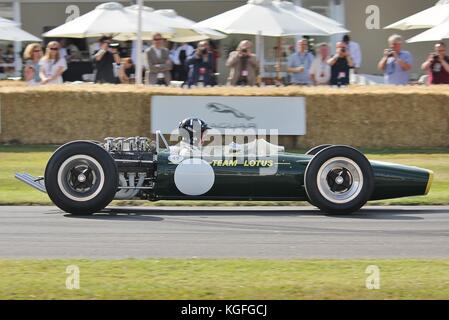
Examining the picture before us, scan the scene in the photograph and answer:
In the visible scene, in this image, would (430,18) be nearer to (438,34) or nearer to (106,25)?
(438,34)

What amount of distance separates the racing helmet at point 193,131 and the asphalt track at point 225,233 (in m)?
0.79

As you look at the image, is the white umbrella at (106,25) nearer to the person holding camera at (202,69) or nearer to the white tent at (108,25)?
the white tent at (108,25)

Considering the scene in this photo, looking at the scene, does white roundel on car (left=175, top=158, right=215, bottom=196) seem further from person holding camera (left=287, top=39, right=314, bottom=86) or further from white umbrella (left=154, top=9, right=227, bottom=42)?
white umbrella (left=154, top=9, right=227, bottom=42)

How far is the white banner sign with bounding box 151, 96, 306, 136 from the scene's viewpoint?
16406mm

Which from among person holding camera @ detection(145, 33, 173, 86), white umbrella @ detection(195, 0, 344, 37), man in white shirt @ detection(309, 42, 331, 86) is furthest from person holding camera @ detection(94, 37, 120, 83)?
man in white shirt @ detection(309, 42, 331, 86)

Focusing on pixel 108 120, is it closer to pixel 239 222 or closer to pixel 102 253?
pixel 239 222

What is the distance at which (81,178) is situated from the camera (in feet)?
34.2

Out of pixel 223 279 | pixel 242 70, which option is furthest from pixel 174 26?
pixel 223 279

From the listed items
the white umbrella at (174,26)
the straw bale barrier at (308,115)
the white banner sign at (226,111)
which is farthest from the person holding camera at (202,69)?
the white umbrella at (174,26)

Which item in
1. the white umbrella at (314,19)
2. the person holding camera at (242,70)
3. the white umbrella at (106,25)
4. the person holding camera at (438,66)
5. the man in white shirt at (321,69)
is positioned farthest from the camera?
the white umbrella at (106,25)

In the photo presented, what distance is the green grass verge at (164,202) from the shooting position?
38.9 feet

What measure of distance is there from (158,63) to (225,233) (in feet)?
31.3

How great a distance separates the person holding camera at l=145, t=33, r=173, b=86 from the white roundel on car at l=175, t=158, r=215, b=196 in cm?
821
